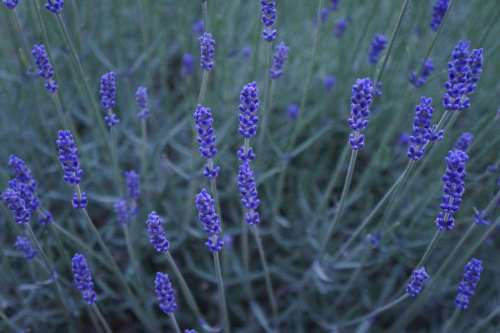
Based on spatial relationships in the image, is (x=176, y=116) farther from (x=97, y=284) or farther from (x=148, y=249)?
(x=97, y=284)

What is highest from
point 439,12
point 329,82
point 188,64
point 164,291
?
point 188,64

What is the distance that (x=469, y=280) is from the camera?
66.9 inches

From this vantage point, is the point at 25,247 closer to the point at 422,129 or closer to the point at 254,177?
the point at 254,177

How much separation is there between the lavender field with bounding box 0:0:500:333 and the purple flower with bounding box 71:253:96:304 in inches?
9.6

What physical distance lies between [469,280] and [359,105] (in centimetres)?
67

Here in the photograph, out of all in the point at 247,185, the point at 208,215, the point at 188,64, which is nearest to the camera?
the point at 208,215

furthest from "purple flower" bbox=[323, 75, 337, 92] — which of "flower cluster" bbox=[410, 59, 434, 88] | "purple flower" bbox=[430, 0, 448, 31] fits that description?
"purple flower" bbox=[430, 0, 448, 31]

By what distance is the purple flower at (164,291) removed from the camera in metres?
1.59

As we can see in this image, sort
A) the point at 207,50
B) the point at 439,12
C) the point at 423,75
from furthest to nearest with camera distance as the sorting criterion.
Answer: the point at 423,75, the point at 439,12, the point at 207,50

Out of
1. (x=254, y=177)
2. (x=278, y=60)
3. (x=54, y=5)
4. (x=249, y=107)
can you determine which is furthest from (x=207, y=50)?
(x=254, y=177)

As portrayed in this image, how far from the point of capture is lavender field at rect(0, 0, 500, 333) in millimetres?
2115

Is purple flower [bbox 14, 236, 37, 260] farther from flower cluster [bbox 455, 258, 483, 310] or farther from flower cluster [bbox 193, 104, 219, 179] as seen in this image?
flower cluster [bbox 455, 258, 483, 310]

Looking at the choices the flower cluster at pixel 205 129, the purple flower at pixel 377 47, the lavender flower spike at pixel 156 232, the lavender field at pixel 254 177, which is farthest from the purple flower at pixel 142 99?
the purple flower at pixel 377 47

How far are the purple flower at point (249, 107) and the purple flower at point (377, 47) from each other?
3.01 feet
